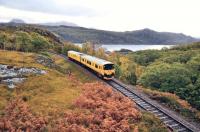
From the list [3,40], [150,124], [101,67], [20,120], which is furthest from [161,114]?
[3,40]

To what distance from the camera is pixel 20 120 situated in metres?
29.2

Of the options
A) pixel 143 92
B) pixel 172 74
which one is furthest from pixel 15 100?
pixel 172 74

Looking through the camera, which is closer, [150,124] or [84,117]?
[84,117]

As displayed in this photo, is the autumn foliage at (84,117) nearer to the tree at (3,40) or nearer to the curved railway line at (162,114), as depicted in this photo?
the curved railway line at (162,114)

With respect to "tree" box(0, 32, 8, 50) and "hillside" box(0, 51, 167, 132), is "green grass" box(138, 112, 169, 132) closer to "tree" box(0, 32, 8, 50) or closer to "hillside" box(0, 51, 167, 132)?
"hillside" box(0, 51, 167, 132)

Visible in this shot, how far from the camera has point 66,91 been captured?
39.8 m

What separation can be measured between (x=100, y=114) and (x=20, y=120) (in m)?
7.87

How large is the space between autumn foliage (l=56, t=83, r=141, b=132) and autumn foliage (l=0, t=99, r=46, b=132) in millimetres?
1965

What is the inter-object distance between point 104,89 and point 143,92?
26.5 feet

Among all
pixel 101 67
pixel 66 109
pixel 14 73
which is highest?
pixel 101 67

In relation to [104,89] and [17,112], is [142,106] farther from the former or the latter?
[17,112]

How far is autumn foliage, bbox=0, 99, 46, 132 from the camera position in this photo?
27906 millimetres

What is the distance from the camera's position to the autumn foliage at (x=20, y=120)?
91.6ft

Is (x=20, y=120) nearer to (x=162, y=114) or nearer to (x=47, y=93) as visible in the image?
(x=47, y=93)
